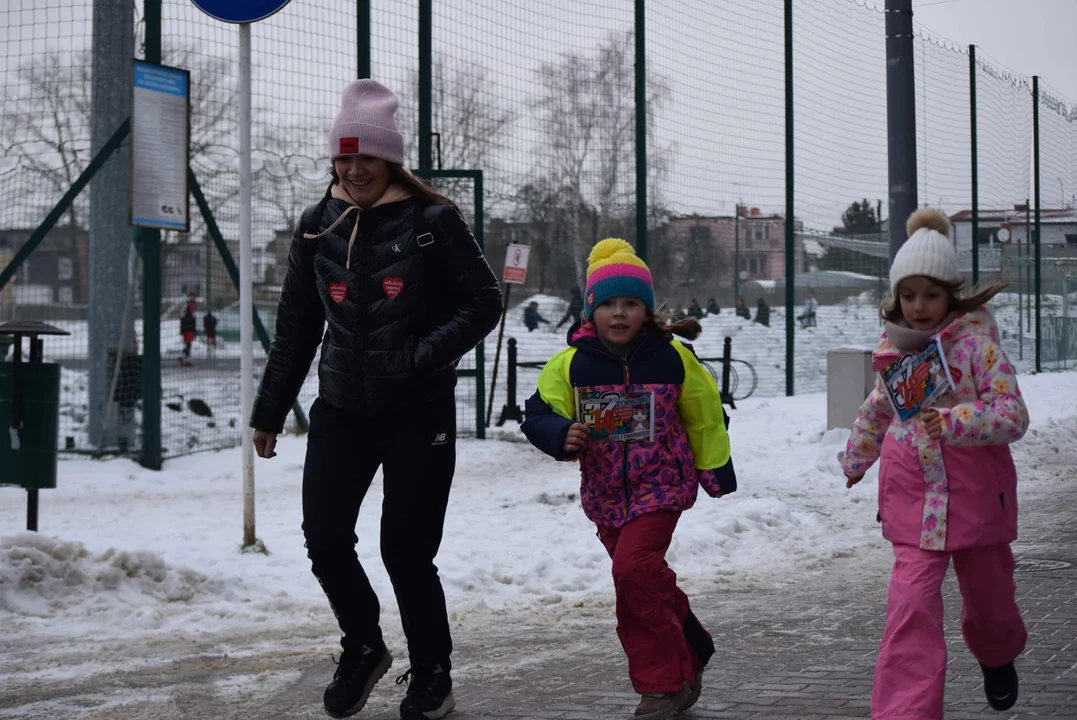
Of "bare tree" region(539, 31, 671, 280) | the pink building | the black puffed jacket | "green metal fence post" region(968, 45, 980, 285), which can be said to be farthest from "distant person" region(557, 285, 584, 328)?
"green metal fence post" region(968, 45, 980, 285)

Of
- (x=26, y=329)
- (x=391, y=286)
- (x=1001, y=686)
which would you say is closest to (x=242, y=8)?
(x=26, y=329)

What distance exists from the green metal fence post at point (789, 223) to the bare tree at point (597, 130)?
109 inches

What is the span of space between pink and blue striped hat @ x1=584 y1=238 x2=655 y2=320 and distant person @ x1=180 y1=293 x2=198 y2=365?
737 cm

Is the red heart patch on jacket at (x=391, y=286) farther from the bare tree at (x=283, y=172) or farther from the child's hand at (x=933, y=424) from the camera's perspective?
the bare tree at (x=283, y=172)

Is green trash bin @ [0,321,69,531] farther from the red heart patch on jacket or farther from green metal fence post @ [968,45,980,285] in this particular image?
green metal fence post @ [968,45,980,285]

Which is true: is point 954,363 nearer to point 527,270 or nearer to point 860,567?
point 860,567

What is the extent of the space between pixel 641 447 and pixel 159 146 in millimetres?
6215

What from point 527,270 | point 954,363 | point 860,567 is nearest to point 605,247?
point 954,363

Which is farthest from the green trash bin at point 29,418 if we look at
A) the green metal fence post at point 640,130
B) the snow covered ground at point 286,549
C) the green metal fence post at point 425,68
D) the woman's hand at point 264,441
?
the green metal fence post at point 640,130

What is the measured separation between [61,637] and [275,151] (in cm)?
601

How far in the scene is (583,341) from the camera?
179 inches

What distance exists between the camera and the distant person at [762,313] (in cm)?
1752

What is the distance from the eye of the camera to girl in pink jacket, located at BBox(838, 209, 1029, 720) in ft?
12.6

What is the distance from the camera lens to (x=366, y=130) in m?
4.36
